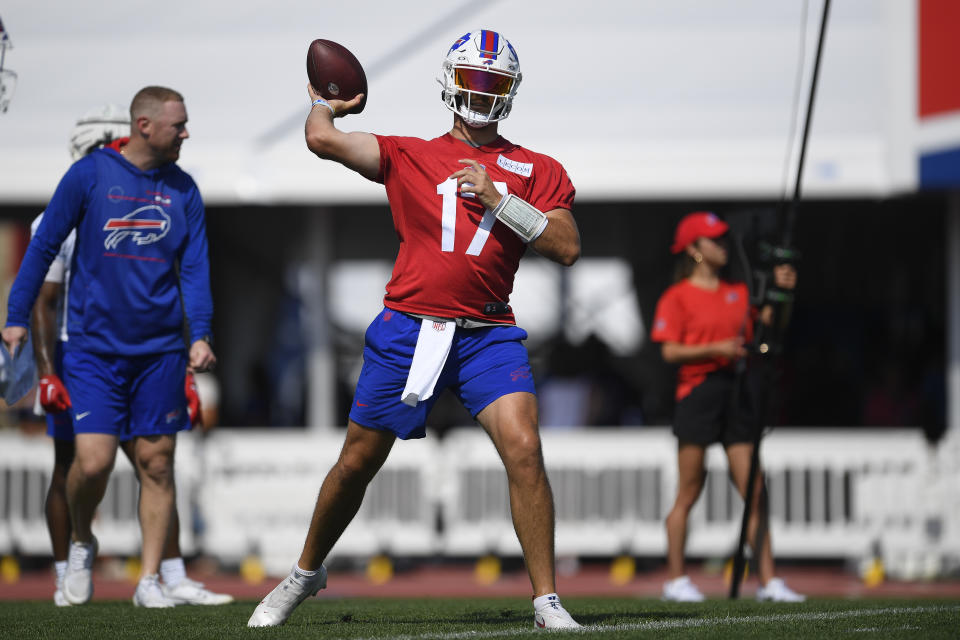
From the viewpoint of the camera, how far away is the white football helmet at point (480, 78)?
184 inches

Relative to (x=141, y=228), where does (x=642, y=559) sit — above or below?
below

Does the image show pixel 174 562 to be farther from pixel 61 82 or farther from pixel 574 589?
pixel 61 82

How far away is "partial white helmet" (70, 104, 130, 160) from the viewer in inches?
244

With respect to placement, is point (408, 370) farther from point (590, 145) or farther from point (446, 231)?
point (590, 145)

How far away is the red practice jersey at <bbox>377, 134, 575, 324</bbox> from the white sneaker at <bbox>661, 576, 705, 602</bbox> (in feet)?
9.23

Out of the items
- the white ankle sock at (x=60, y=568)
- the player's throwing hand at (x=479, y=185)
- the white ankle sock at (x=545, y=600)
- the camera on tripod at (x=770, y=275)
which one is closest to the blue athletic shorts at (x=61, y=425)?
the white ankle sock at (x=60, y=568)

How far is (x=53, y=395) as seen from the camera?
5.60 metres

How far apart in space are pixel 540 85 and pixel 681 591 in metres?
5.75

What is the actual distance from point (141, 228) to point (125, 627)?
5.98ft

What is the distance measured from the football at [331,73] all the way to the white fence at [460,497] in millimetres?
6249

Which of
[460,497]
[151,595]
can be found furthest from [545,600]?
[460,497]

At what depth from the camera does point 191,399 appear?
237 inches

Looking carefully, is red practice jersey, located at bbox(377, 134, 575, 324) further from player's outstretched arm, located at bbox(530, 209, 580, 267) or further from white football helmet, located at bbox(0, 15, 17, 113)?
white football helmet, located at bbox(0, 15, 17, 113)

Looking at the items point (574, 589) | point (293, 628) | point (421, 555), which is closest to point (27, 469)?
point (421, 555)
